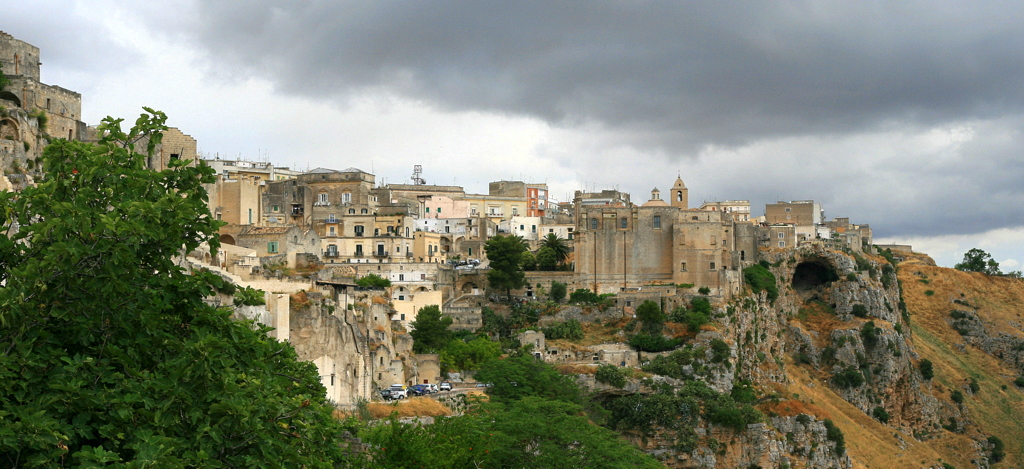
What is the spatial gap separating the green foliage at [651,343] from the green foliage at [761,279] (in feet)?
43.9

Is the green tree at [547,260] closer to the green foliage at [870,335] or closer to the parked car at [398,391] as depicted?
the green foliage at [870,335]

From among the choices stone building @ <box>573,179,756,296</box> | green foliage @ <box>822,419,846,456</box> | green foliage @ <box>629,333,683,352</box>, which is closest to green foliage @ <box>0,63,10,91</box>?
green foliage @ <box>629,333,683,352</box>

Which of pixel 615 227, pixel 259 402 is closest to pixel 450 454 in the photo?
pixel 259 402

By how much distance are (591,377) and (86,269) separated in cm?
4294

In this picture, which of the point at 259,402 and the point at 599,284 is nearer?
the point at 259,402

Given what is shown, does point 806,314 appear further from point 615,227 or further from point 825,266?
point 615,227

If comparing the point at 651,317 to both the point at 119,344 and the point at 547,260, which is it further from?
the point at 119,344

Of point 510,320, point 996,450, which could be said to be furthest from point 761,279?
point 996,450

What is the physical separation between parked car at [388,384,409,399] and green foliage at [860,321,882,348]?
46.6 meters

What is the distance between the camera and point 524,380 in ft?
164

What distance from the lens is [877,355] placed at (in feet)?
266

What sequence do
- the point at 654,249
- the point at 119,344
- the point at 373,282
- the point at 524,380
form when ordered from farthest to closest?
the point at 654,249, the point at 373,282, the point at 524,380, the point at 119,344

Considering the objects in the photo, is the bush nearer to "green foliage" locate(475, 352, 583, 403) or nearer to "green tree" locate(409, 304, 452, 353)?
"green foliage" locate(475, 352, 583, 403)

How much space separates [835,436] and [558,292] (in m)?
18.7
